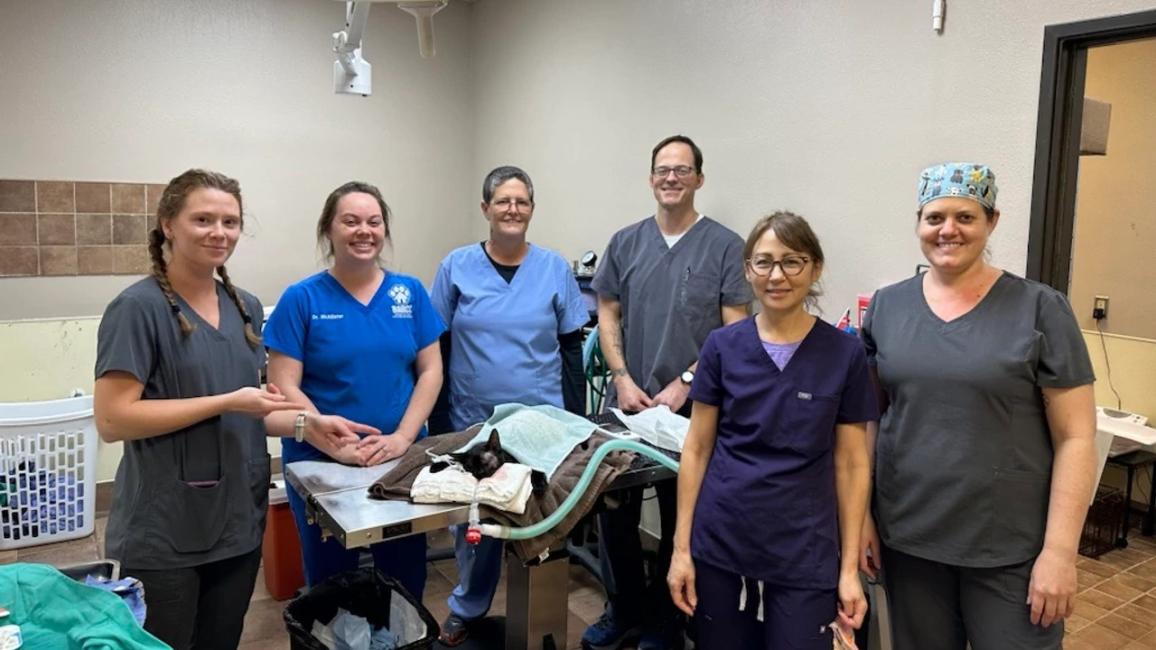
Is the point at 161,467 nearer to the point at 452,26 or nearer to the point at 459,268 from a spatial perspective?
the point at 459,268

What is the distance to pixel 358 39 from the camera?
253 cm

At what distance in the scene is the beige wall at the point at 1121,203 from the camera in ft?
12.5

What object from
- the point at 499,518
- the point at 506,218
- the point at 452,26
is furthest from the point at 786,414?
the point at 452,26

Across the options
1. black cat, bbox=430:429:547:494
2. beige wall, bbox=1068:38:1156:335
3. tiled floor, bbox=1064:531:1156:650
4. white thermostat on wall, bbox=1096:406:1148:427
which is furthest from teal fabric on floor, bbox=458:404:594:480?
beige wall, bbox=1068:38:1156:335

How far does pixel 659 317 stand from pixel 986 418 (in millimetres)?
1138

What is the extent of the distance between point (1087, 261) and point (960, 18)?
2.47 meters

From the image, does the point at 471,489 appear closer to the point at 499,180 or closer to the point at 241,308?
the point at 241,308

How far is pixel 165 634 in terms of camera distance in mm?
1516

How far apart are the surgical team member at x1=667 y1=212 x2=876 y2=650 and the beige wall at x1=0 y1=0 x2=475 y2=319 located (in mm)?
3134

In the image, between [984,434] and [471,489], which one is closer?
[984,434]

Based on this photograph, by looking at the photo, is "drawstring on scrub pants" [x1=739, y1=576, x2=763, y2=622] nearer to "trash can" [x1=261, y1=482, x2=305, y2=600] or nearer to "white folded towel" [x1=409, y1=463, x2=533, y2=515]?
"white folded towel" [x1=409, y1=463, x2=533, y2=515]

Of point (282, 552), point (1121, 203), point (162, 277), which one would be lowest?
point (282, 552)

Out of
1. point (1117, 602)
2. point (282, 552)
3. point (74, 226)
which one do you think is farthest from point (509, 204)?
point (1117, 602)

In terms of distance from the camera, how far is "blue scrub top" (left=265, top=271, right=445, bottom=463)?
6.17ft
